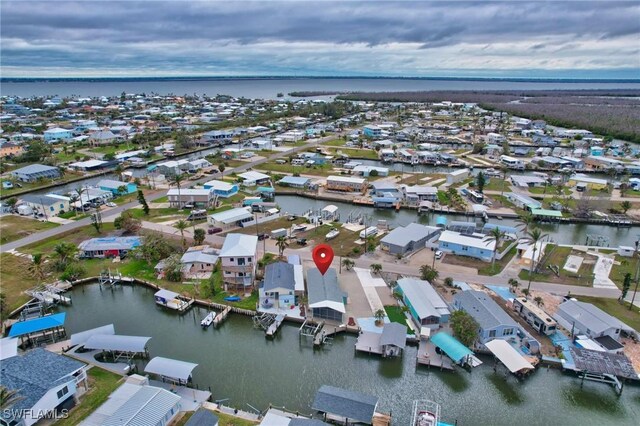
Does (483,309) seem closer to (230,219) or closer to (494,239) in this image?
(494,239)

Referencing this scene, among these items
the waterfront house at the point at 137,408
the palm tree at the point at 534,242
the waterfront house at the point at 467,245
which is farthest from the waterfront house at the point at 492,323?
the waterfront house at the point at 137,408

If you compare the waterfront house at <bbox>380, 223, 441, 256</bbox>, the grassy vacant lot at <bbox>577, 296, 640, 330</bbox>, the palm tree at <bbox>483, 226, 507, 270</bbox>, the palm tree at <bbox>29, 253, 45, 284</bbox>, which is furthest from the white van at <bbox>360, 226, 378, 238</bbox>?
the palm tree at <bbox>29, 253, 45, 284</bbox>

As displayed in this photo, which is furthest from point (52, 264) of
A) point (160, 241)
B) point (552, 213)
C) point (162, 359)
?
point (552, 213)

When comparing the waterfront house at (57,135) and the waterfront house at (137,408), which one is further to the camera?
the waterfront house at (57,135)

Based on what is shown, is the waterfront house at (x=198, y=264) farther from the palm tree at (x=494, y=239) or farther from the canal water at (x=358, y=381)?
the palm tree at (x=494, y=239)

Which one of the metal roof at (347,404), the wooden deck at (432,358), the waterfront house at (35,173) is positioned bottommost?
the wooden deck at (432,358)

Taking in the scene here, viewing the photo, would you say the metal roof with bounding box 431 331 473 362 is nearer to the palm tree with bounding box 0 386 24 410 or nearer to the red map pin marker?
the red map pin marker

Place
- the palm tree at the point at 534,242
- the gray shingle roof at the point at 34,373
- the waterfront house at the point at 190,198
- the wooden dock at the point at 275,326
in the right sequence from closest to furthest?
the gray shingle roof at the point at 34,373 → the wooden dock at the point at 275,326 → the palm tree at the point at 534,242 → the waterfront house at the point at 190,198

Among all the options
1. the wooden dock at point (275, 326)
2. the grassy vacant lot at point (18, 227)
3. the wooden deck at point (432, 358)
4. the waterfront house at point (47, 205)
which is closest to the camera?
the wooden deck at point (432, 358)

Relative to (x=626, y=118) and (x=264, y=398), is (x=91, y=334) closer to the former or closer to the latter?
(x=264, y=398)
